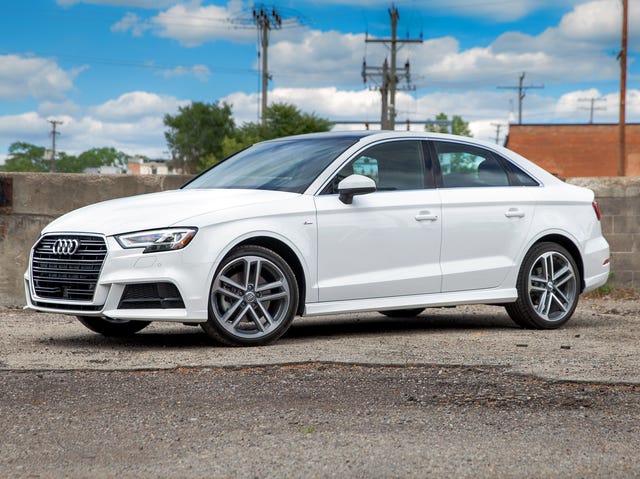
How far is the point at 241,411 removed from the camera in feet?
17.0

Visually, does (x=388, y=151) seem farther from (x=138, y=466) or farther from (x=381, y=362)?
(x=138, y=466)

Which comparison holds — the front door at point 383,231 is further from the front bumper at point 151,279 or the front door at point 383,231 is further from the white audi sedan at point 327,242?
the front bumper at point 151,279

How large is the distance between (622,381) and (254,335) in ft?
8.28

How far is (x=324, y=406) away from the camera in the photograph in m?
5.32

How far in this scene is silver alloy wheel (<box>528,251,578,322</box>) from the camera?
29.2 ft

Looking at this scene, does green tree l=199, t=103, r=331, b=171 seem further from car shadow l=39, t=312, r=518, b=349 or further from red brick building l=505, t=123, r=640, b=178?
car shadow l=39, t=312, r=518, b=349

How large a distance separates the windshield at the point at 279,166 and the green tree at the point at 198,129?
106945 mm

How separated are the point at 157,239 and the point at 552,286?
365 cm

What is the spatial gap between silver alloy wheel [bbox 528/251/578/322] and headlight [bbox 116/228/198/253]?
3208 mm

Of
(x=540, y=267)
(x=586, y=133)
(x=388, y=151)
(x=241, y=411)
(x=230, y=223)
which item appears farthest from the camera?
(x=586, y=133)

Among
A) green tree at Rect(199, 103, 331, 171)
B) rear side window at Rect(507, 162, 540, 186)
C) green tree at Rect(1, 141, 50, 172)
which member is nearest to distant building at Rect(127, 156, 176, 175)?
green tree at Rect(1, 141, 50, 172)

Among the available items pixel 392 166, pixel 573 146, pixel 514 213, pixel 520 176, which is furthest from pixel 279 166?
pixel 573 146

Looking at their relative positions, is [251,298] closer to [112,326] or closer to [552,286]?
[112,326]

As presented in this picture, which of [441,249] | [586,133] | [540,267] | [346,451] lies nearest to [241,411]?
[346,451]
